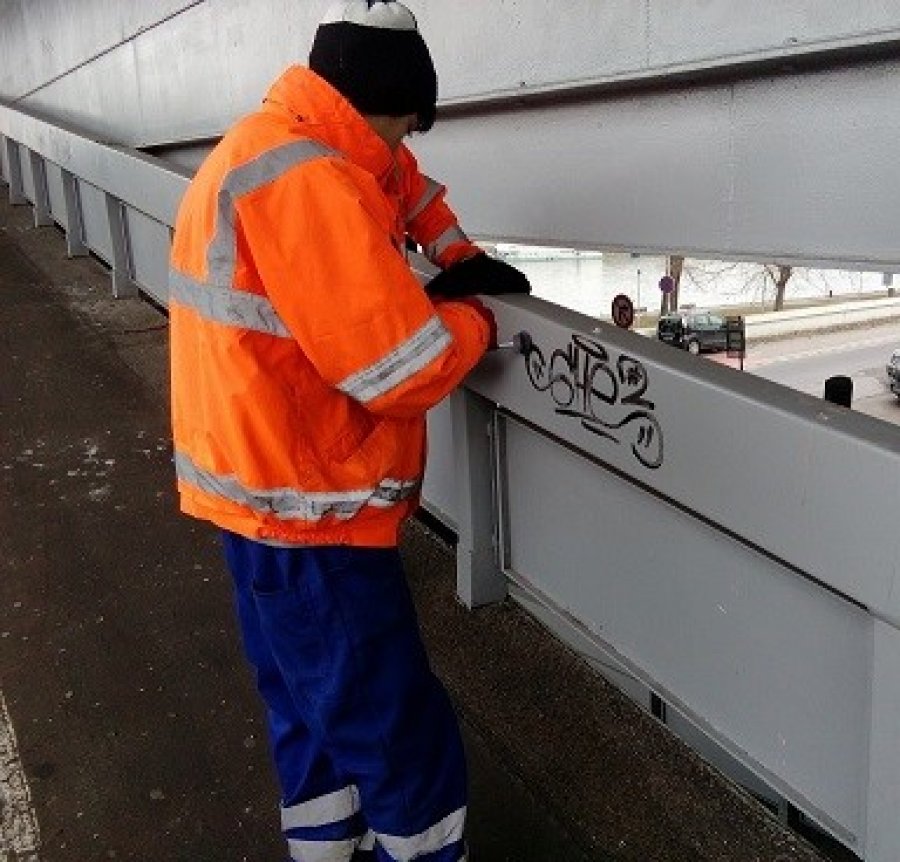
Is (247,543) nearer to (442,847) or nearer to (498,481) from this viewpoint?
(442,847)

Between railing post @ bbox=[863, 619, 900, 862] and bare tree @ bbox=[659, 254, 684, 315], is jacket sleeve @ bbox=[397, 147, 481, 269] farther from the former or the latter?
bare tree @ bbox=[659, 254, 684, 315]

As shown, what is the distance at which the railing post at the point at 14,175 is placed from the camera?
1352cm

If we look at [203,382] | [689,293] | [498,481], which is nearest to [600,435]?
[498,481]

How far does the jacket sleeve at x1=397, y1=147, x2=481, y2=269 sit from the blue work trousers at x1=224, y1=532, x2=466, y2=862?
100 centimetres

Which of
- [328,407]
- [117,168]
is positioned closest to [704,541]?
[328,407]

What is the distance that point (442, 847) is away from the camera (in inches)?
84.2

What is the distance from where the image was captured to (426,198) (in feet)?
8.78

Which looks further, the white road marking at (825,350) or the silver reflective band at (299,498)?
the white road marking at (825,350)

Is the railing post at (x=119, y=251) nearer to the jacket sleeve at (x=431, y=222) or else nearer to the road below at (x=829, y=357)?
the road below at (x=829, y=357)

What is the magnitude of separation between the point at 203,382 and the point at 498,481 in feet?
4.37

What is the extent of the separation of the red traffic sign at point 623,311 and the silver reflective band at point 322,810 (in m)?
2.46

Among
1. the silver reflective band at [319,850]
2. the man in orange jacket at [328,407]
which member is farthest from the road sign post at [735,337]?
the silver reflective band at [319,850]

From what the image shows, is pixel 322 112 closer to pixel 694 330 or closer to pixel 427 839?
pixel 427 839

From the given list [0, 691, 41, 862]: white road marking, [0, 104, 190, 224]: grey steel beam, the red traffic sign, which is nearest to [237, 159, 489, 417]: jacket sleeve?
[0, 691, 41, 862]: white road marking
